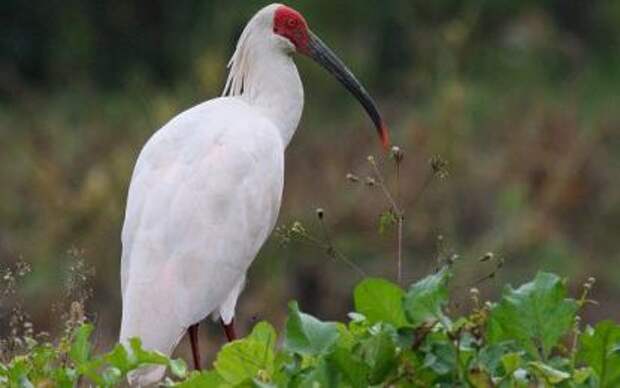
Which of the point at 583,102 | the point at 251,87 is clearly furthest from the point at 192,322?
the point at 583,102

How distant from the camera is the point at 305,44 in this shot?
9219 millimetres

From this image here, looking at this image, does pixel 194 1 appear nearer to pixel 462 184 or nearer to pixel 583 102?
pixel 583 102

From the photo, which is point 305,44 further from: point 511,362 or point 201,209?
point 511,362

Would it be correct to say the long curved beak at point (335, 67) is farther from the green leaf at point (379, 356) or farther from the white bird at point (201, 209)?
the green leaf at point (379, 356)

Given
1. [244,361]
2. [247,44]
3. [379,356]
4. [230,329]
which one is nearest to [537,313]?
[379,356]

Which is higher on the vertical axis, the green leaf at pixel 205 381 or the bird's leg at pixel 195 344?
the green leaf at pixel 205 381

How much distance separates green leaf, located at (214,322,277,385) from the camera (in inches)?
221

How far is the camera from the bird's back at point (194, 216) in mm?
8047

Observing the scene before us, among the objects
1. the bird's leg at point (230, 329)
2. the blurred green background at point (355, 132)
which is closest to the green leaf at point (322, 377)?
the bird's leg at point (230, 329)

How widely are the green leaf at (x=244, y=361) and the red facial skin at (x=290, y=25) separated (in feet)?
11.6

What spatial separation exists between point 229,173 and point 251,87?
71 cm

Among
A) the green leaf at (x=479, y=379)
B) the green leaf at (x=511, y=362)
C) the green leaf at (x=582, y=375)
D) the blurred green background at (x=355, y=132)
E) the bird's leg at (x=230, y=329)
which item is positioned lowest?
the blurred green background at (x=355, y=132)

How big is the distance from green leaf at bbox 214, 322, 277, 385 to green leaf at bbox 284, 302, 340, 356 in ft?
0.47

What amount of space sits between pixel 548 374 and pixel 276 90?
371 centimetres
